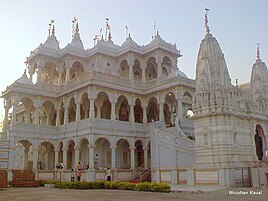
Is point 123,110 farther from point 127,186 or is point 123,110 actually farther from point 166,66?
point 127,186

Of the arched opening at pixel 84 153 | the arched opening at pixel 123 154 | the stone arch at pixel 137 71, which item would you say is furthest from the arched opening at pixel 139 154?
the stone arch at pixel 137 71

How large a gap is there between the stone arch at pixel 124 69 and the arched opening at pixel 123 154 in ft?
31.9

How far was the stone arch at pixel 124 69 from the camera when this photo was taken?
41125 mm

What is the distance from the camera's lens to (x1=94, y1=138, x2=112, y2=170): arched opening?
33906mm

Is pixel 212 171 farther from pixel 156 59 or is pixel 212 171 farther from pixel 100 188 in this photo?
pixel 156 59

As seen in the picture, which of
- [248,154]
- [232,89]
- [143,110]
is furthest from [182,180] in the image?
[143,110]

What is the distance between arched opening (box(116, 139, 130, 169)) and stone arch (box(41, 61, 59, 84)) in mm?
13244

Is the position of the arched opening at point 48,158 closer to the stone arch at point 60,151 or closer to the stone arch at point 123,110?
the stone arch at point 60,151

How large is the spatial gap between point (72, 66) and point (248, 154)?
83.8 feet

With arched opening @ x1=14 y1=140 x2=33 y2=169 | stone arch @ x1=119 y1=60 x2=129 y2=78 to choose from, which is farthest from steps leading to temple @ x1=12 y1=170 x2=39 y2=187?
stone arch @ x1=119 y1=60 x2=129 y2=78

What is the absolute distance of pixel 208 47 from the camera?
24.0m

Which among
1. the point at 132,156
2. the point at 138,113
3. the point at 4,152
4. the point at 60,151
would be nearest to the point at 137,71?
the point at 138,113

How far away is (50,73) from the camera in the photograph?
138ft

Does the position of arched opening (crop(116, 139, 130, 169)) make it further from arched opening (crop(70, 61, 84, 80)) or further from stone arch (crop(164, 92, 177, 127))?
arched opening (crop(70, 61, 84, 80))
